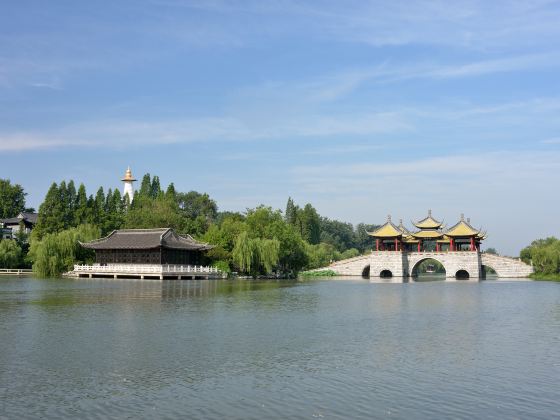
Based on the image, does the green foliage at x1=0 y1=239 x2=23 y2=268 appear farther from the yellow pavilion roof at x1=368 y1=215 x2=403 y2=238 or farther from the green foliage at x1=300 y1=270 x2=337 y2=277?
the yellow pavilion roof at x1=368 y1=215 x2=403 y2=238

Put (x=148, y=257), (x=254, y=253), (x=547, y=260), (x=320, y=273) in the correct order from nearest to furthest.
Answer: (x=148, y=257)
(x=254, y=253)
(x=547, y=260)
(x=320, y=273)

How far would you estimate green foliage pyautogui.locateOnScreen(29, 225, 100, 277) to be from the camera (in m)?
55.9

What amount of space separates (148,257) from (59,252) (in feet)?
27.0

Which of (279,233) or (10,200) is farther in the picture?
(10,200)

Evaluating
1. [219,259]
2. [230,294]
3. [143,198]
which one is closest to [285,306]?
[230,294]

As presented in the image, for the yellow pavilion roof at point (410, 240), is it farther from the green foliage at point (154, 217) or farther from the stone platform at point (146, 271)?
the green foliage at point (154, 217)

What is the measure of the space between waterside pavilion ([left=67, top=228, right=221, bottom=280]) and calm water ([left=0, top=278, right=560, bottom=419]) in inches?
1074

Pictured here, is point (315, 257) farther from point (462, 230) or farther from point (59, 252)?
point (59, 252)

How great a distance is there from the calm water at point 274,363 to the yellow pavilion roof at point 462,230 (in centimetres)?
3806

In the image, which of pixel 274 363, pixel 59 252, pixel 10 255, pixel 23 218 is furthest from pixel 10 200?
pixel 274 363

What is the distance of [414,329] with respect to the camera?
2091 centimetres

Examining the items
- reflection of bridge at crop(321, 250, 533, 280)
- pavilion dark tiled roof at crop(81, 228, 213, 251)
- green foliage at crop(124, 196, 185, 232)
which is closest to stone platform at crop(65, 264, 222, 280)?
pavilion dark tiled roof at crop(81, 228, 213, 251)

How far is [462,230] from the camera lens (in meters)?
64.4

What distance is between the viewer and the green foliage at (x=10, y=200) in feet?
295
